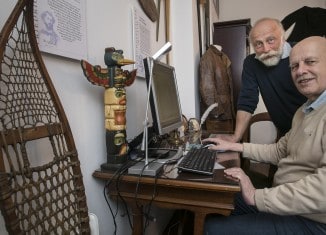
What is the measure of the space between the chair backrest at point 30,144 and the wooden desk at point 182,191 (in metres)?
0.25

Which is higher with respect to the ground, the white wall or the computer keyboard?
the white wall

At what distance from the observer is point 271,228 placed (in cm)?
91

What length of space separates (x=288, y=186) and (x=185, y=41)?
68.6 inches

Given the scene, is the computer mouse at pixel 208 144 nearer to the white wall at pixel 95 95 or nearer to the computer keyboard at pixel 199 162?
the computer keyboard at pixel 199 162

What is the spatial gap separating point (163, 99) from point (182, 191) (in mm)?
403

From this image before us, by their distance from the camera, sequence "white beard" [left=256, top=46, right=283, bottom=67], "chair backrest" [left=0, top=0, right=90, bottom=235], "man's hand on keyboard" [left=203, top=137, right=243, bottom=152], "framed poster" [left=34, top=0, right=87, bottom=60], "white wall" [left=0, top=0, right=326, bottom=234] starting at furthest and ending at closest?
"white beard" [left=256, top=46, right=283, bottom=67] → "man's hand on keyboard" [left=203, top=137, right=243, bottom=152] → "white wall" [left=0, top=0, right=326, bottom=234] → "framed poster" [left=34, top=0, right=87, bottom=60] → "chair backrest" [left=0, top=0, right=90, bottom=235]

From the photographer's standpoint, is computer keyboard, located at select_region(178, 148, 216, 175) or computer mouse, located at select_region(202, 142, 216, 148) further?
computer mouse, located at select_region(202, 142, 216, 148)

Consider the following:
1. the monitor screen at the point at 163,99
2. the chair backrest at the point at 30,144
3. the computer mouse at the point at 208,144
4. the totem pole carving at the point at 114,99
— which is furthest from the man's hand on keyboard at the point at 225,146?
the chair backrest at the point at 30,144

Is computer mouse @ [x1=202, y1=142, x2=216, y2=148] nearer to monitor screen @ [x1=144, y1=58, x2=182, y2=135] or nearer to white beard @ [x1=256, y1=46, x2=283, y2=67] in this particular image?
monitor screen @ [x1=144, y1=58, x2=182, y2=135]

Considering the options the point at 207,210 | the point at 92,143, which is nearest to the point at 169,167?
the point at 207,210

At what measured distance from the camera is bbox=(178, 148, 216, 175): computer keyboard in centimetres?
92

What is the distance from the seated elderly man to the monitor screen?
32cm

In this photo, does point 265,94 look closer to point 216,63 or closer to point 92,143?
point 216,63

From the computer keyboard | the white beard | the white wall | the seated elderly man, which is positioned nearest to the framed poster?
the white wall
